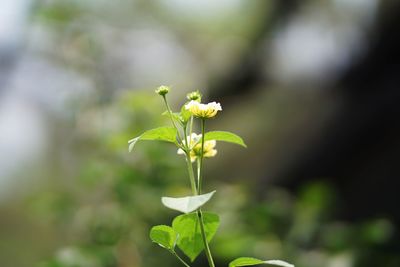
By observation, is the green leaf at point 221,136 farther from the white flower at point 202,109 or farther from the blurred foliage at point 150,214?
the blurred foliage at point 150,214

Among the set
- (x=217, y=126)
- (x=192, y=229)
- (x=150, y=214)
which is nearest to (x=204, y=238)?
(x=192, y=229)

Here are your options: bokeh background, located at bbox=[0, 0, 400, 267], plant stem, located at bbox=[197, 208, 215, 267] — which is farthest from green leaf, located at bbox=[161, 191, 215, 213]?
bokeh background, located at bbox=[0, 0, 400, 267]

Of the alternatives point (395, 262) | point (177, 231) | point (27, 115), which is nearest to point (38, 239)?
point (27, 115)

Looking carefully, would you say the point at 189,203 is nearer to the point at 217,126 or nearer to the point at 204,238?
the point at 204,238

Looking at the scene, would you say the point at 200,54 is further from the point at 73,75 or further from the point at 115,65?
the point at 73,75

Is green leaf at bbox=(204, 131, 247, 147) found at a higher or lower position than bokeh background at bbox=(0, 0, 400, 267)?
lower

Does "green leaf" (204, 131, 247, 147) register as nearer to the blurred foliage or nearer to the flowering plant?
the flowering plant
